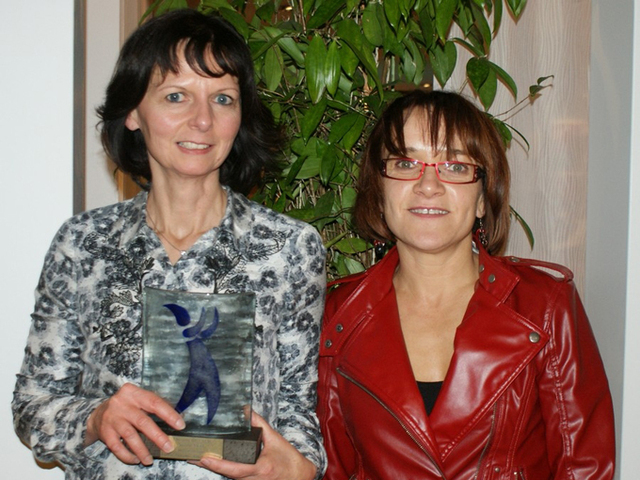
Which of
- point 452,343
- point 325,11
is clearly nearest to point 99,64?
point 325,11

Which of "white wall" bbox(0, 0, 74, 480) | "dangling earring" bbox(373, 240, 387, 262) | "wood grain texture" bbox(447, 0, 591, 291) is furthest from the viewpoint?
"wood grain texture" bbox(447, 0, 591, 291)

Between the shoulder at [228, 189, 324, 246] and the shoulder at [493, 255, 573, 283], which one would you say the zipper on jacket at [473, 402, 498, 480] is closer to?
the shoulder at [493, 255, 573, 283]

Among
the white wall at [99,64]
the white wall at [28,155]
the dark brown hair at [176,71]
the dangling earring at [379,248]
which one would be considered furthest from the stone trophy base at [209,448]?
the white wall at [99,64]

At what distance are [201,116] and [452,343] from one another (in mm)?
786

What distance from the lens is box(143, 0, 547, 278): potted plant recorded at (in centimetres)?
179

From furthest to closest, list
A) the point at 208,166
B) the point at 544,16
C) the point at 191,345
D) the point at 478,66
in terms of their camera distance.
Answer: the point at 544,16 < the point at 478,66 < the point at 208,166 < the point at 191,345

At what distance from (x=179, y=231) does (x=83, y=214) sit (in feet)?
0.64

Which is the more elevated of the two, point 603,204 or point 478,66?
point 478,66

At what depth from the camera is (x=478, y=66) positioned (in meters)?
1.92

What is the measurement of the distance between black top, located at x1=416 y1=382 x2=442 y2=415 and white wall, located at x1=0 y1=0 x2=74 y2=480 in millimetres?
858

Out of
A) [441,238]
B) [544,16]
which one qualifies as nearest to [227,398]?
[441,238]

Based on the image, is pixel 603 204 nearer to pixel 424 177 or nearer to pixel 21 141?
pixel 424 177

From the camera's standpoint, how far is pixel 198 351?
1221mm

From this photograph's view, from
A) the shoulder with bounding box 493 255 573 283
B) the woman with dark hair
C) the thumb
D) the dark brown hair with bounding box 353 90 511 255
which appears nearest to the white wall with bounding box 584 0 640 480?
the shoulder with bounding box 493 255 573 283
